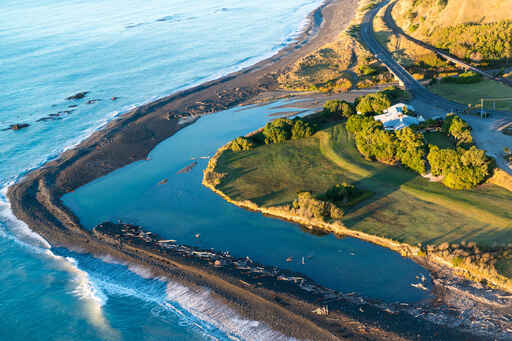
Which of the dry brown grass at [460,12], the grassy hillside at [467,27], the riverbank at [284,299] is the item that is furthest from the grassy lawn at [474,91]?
the riverbank at [284,299]

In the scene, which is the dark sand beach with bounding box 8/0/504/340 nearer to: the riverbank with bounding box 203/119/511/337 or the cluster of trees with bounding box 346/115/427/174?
the riverbank with bounding box 203/119/511/337

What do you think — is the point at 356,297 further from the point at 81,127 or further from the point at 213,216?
the point at 81,127

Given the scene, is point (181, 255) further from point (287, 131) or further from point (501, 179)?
point (501, 179)

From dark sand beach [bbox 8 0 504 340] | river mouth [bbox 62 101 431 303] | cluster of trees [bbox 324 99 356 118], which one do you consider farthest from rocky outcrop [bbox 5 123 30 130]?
cluster of trees [bbox 324 99 356 118]

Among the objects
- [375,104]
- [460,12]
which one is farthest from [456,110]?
[460,12]

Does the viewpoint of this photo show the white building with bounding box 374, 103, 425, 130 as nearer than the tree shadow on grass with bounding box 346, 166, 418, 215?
No

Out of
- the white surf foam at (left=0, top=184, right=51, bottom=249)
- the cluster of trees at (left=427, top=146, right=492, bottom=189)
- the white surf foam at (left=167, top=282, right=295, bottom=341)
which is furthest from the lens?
the white surf foam at (left=0, top=184, right=51, bottom=249)

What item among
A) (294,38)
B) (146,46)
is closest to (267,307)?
(294,38)
